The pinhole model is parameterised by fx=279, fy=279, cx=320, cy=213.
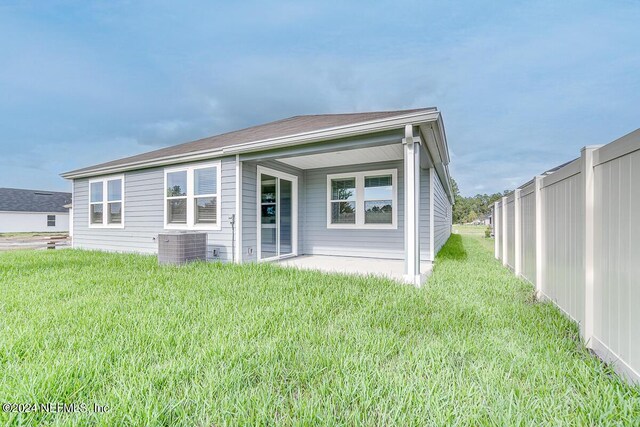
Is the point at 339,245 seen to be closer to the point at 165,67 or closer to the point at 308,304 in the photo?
the point at 308,304

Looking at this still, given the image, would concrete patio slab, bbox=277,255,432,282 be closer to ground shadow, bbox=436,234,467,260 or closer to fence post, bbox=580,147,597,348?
ground shadow, bbox=436,234,467,260

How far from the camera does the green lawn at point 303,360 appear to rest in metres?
1.43

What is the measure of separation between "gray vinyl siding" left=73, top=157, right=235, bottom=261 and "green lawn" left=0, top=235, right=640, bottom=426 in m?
2.91

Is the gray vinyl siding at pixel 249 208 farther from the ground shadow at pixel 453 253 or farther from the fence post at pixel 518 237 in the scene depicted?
the fence post at pixel 518 237

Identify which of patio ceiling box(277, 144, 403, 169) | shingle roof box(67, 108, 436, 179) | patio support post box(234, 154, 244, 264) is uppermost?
shingle roof box(67, 108, 436, 179)

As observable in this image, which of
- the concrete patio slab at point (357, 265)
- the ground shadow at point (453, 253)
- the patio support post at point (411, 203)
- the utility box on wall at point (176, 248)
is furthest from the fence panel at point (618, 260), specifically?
the utility box on wall at point (176, 248)

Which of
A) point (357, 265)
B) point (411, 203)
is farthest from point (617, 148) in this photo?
point (357, 265)

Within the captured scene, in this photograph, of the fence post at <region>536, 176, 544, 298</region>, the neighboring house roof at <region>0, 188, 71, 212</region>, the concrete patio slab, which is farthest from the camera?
the neighboring house roof at <region>0, 188, 71, 212</region>

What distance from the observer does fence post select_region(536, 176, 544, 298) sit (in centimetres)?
361

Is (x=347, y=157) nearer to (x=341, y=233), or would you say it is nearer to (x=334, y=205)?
(x=334, y=205)

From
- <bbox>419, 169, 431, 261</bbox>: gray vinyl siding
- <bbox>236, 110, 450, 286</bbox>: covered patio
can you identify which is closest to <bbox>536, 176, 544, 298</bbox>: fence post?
<bbox>236, 110, 450, 286</bbox>: covered patio

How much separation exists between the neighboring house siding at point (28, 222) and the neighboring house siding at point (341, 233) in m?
33.0

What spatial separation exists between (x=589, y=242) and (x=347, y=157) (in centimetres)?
495

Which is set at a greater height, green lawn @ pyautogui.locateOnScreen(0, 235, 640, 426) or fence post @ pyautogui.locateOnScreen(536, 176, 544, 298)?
fence post @ pyautogui.locateOnScreen(536, 176, 544, 298)
